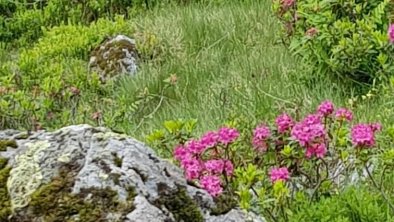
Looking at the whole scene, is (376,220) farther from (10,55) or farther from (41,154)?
(10,55)

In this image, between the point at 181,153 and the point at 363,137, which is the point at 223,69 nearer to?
the point at 181,153

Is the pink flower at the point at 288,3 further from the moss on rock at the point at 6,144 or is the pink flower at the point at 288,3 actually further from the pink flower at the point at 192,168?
the moss on rock at the point at 6,144

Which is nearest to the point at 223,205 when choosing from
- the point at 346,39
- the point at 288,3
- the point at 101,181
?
the point at 101,181

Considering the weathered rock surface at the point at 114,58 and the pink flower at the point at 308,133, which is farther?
the weathered rock surface at the point at 114,58

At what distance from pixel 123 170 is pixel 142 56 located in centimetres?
453

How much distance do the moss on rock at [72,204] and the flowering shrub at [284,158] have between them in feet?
2.14

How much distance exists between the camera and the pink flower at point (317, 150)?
3203 millimetres

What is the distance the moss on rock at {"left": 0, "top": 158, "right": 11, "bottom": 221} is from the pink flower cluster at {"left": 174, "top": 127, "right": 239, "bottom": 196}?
2.76 feet

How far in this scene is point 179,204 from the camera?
2322mm

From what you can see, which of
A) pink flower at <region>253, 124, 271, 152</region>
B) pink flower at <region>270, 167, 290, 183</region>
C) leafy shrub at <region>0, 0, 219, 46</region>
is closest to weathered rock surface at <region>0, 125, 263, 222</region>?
pink flower at <region>270, 167, 290, 183</region>

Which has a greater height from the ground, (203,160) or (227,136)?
(227,136)

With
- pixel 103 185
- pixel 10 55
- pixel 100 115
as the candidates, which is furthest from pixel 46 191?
pixel 10 55

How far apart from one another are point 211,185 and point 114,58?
401 centimetres

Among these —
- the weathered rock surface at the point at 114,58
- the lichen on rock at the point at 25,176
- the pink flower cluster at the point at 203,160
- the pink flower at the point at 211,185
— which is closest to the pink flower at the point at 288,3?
the weathered rock surface at the point at 114,58
